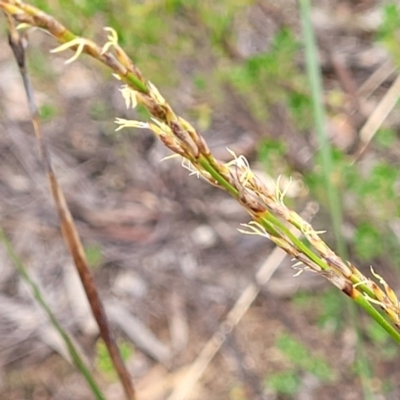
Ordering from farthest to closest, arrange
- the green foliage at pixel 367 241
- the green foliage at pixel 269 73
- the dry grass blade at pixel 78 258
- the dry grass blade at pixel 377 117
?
the dry grass blade at pixel 377 117
the green foliage at pixel 367 241
the green foliage at pixel 269 73
the dry grass blade at pixel 78 258

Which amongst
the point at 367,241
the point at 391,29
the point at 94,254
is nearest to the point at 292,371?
the point at 367,241

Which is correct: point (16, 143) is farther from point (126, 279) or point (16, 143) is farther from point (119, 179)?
point (126, 279)

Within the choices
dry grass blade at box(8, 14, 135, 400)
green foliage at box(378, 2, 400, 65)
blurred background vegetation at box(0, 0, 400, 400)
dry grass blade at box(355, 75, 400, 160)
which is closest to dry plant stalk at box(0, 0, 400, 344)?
dry grass blade at box(8, 14, 135, 400)

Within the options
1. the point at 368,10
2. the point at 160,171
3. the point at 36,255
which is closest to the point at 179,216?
the point at 160,171

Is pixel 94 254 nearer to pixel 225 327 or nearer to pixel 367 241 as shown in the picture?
pixel 225 327

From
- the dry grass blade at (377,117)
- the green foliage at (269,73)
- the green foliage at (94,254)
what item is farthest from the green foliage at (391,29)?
the green foliage at (94,254)

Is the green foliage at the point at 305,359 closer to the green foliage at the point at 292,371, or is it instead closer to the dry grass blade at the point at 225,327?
the green foliage at the point at 292,371

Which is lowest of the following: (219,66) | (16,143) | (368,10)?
(16,143)
